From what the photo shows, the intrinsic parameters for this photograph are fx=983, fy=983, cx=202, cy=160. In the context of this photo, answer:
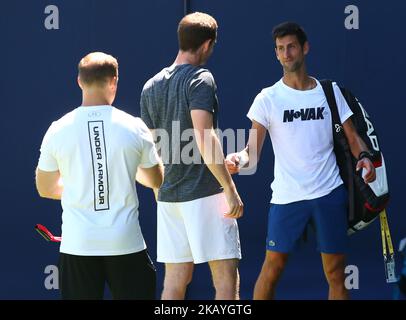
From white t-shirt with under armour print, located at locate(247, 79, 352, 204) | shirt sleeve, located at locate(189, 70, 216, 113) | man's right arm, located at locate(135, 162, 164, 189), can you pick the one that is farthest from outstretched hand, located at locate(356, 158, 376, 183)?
man's right arm, located at locate(135, 162, 164, 189)

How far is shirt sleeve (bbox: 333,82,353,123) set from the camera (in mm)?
4996

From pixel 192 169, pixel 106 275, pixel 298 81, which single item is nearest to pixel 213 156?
pixel 192 169

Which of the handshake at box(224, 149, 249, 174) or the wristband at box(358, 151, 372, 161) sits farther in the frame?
the wristband at box(358, 151, 372, 161)

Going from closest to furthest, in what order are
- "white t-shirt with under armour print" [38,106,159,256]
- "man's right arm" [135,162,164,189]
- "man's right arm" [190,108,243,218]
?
"white t-shirt with under armour print" [38,106,159,256] < "man's right arm" [135,162,164,189] < "man's right arm" [190,108,243,218]

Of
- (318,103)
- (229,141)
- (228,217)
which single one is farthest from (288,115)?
(229,141)

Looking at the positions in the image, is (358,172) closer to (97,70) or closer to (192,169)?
(192,169)

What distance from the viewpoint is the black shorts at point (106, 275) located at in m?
3.98

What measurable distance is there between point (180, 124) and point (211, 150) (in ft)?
0.72

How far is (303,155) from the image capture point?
4.97 metres

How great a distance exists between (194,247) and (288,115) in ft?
2.94

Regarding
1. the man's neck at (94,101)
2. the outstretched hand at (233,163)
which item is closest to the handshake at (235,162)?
the outstretched hand at (233,163)

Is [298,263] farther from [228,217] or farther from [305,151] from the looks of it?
[228,217]

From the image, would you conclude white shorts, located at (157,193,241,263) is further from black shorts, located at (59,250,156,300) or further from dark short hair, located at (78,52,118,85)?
dark short hair, located at (78,52,118,85)

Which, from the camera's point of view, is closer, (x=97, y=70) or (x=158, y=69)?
(x=97, y=70)
